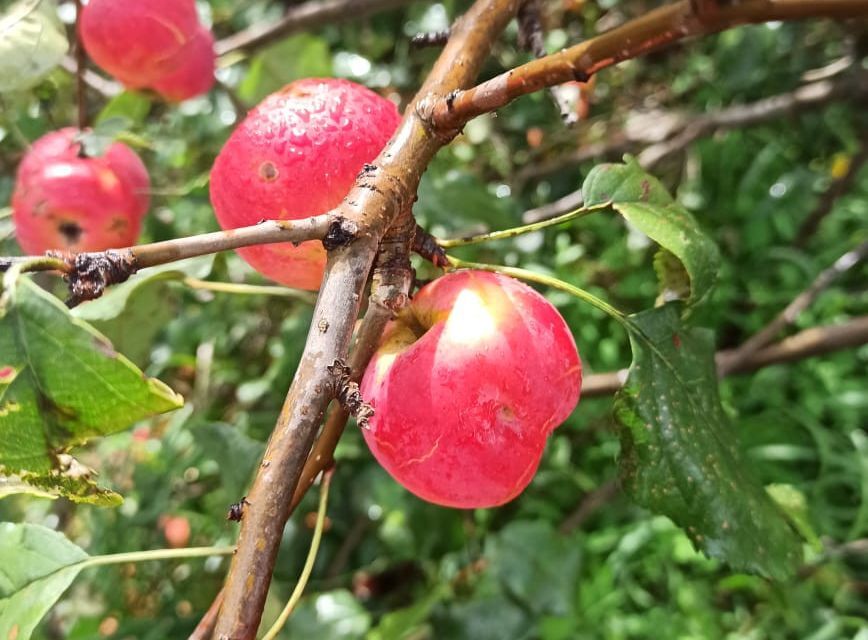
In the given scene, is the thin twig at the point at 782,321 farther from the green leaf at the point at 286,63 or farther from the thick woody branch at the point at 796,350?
the green leaf at the point at 286,63

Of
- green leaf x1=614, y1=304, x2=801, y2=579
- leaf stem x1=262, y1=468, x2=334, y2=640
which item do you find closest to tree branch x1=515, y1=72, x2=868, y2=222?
green leaf x1=614, y1=304, x2=801, y2=579

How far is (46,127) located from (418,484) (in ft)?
3.81

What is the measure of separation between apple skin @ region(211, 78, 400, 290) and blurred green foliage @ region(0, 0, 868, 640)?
271 millimetres

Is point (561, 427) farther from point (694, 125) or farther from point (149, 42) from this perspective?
point (149, 42)

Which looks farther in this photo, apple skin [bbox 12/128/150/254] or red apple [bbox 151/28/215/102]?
red apple [bbox 151/28/215/102]

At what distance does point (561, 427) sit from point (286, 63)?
0.91m

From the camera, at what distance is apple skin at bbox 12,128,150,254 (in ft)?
3.15

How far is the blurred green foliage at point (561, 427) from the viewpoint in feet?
4.06

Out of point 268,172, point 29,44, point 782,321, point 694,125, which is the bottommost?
point 782,321

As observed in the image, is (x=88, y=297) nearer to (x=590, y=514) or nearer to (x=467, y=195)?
(x=467, y=195)

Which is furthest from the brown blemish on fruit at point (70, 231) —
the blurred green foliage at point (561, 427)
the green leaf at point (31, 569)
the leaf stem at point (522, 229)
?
the leaf stem at point (522, 229)

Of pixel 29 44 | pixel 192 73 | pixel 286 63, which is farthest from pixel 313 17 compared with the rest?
pixel 29 44

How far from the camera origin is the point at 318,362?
50 cm

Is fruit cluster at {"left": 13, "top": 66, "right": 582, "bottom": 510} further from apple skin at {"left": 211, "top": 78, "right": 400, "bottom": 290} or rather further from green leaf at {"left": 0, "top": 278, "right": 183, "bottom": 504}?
green leaf at {"left": 0, "top": 278, "right": 183, "bottom": 504}
